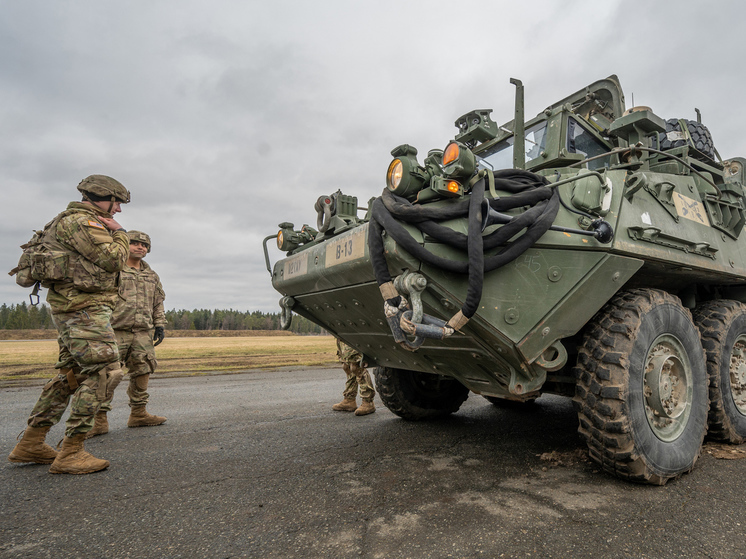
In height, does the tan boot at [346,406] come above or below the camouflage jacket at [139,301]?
below

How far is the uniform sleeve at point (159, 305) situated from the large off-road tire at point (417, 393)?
2.56m

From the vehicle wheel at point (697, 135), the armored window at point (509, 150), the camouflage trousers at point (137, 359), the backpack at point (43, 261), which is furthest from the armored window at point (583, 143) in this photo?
the camouflage trousers at point (137, 359)

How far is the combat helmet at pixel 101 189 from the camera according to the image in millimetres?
3500

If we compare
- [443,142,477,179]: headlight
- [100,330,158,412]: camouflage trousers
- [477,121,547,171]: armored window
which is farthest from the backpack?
[477,121,547,171]: armored window

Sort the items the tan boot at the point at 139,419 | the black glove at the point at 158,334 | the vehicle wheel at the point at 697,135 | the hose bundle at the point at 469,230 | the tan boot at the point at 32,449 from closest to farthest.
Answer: the hose bundle at the point at 469,230
the tan boot at the point at 32,449
the vehicle wheel at the point at 697,135
the tan boot at the point at 139,419
the black glove at the point at 158,334

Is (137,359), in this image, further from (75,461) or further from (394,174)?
(394,174)

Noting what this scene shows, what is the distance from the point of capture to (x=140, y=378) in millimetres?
4809

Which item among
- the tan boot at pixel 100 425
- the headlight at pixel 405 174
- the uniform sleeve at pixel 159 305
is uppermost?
the headlight at pixel 405 174

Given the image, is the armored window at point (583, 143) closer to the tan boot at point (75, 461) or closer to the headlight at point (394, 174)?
the headlight at point (394, 174)

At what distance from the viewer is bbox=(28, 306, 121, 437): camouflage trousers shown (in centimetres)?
324

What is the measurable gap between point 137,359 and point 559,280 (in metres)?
4.16

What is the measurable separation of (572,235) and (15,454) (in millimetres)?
3955

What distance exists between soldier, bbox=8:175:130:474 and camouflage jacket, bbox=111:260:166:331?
4.10 feet

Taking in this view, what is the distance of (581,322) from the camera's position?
111 inches
